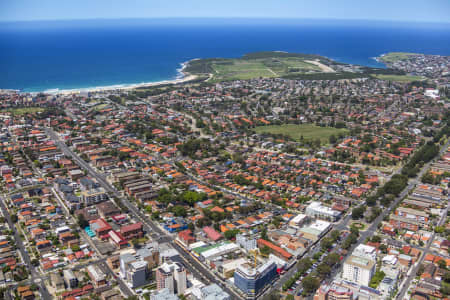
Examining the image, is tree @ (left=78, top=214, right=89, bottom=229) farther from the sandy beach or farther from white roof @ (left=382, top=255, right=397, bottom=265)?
the sandy beach

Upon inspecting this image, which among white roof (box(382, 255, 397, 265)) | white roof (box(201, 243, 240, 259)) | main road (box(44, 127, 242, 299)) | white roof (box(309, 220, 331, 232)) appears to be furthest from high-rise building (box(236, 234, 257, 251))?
white roof (box(382, 255, 397, 265))

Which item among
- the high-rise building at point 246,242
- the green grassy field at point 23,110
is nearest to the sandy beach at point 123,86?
the green grassy field at point 23,110

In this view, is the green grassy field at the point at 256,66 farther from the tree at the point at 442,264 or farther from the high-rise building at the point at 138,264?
the tree at the point at 442,264

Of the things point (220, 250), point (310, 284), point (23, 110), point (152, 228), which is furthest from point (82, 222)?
point (23, 110)

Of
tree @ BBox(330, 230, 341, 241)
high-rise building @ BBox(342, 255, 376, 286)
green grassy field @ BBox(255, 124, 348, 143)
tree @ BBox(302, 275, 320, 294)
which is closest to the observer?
tree @ BBox(302, 275, 320, 294)

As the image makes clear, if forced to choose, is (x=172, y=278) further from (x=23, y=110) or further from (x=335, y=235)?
(x=23, y=110)

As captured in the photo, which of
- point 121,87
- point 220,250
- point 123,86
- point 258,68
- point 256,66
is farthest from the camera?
point 256,66

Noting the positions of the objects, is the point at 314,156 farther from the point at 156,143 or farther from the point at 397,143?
the point at 156,143

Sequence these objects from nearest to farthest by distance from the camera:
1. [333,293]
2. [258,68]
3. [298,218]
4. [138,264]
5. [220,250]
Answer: [333,293] → [138,264] → [220,250] → [298,218] → [258,68]
